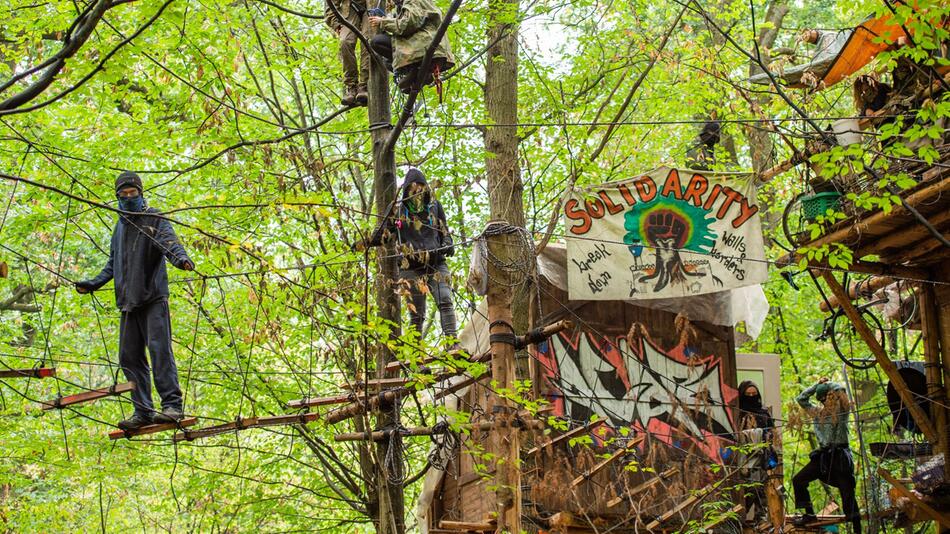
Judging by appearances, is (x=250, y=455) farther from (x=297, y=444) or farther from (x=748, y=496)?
(x=748, y=496)

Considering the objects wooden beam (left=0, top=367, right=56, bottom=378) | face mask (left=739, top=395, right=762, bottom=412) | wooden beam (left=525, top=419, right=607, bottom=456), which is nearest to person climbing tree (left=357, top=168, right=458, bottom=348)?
wooden beam (left=525, top=419, right=607, bottom=456)

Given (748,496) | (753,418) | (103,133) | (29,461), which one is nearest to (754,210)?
(753,418)

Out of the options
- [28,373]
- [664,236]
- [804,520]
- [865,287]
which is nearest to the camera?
[28,373]

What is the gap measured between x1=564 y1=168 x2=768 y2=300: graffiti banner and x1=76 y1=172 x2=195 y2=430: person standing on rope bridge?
5143 mm

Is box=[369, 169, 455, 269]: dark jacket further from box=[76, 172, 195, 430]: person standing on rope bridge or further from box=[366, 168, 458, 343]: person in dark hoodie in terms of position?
box=[76, 172, 195, 430]: person standing on rope bridge

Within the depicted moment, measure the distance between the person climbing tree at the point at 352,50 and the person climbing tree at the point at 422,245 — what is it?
1443 mm

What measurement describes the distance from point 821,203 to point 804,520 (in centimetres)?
416

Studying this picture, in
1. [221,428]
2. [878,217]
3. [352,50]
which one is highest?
[352,50]

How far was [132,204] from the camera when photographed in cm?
920

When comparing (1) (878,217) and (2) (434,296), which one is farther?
(2) (434,296)

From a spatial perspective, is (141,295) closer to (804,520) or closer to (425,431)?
(425,431)

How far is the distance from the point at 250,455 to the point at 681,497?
12.6 m

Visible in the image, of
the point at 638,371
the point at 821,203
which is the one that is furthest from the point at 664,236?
the point at 821,203

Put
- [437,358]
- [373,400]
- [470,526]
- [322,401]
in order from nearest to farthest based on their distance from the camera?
[437,358] → [373,400] → [322,401] → [470,526]
